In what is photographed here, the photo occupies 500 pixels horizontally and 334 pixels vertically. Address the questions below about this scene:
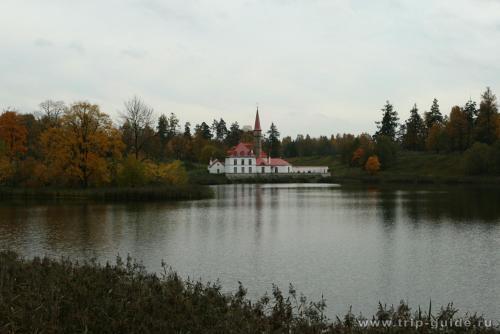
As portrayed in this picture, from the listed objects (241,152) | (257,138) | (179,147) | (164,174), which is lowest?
(164,174)

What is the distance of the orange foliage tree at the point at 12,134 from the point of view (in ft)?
205

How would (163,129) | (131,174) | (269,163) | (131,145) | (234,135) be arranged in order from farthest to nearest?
(234,135) → (163,129) → (269,163) → (131,145) → (131,174)

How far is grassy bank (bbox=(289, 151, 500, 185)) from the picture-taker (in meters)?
87.6

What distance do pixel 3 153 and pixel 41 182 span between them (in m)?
6.76

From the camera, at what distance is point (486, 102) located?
101 m

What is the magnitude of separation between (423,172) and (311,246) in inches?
3428

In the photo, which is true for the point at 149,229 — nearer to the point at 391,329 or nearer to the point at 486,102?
the point at 391,329

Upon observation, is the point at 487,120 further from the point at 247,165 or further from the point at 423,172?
the point at 247,165

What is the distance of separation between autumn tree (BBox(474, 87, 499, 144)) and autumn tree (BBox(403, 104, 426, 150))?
20.8 m

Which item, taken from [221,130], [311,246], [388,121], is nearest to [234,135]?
[221,130]

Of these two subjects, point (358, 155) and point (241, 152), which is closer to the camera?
point (358, 155)

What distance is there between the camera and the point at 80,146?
57.3 meters

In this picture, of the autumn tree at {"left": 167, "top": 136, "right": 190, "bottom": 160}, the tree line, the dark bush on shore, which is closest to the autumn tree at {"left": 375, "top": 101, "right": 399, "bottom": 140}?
the tree line

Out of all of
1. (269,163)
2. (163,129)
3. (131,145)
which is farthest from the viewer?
(163,129)
